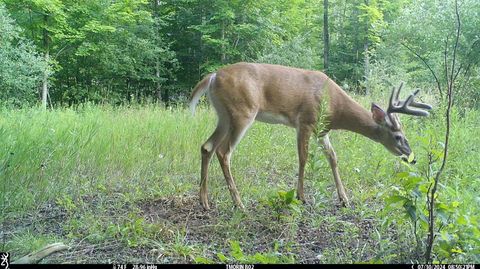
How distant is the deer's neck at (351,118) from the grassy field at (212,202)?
0.38 m

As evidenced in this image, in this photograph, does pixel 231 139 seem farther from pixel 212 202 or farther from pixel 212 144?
pixel 212 202

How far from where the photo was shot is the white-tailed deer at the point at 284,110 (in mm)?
4840

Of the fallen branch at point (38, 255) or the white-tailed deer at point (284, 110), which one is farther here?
the white-tailed deer at point (284, 110)

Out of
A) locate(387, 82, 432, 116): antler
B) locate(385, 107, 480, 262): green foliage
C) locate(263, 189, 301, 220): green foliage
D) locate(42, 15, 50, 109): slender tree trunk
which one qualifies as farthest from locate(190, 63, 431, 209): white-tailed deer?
locate(42, 15, 50, 109): slender tree trunk

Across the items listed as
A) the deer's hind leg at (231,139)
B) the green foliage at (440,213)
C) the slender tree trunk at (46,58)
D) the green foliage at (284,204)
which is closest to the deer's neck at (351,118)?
the deer's hind leg at (231,139)

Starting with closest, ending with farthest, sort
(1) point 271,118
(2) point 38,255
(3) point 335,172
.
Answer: (2) point 38,255, (3) point 335,172, (1) point 271,118

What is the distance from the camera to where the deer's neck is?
5.55m

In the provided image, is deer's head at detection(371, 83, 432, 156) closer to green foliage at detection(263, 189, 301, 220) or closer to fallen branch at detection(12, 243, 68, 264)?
green foliage at detection(263, 189, 301, 220)

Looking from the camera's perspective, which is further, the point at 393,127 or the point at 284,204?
the point at 393,127

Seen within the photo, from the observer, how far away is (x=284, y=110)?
5.23 m

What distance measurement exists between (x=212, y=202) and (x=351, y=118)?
1838 millimetres

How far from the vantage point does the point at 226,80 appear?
16.2 feet

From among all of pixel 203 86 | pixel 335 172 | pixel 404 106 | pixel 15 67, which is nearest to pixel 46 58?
pixel 15 67

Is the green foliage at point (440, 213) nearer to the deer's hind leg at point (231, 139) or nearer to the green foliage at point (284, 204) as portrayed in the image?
the green foliage at point (284, 204)
